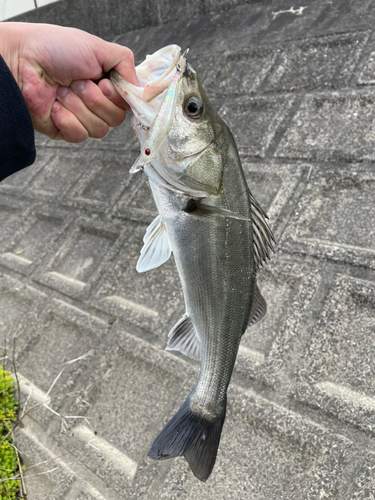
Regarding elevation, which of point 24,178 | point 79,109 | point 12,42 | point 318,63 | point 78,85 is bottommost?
point 24,178

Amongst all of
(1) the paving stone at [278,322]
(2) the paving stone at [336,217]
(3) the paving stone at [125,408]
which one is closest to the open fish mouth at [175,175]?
(1) the paving stone at [278,322]

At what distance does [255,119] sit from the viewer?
3838mm

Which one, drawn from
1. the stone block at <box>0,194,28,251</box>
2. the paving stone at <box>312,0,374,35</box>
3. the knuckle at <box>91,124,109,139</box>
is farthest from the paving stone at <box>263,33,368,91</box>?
the stone block at <box>0,194,28,251</box>

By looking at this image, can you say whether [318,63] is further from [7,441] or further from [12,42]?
[7,441]

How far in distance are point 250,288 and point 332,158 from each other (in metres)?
1.93

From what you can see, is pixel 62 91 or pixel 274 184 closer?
pixel 62 91

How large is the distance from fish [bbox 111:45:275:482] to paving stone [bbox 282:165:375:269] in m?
1.31

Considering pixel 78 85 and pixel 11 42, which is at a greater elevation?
pixel 11 42

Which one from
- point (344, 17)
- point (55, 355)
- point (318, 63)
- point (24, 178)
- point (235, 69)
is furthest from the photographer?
point (24, 178)

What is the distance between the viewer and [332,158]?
3172 millimetres

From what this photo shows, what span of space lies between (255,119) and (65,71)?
7.13 feet

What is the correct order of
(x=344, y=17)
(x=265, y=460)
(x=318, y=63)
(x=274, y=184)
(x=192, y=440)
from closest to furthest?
(x=192, y=440) < (x=265, y=460) < (x=274, y=184) < (x=318, y=63) < (x=344, y=17)

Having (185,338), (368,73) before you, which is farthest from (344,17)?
(185,338)

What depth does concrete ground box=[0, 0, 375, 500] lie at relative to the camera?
93.3 inches
